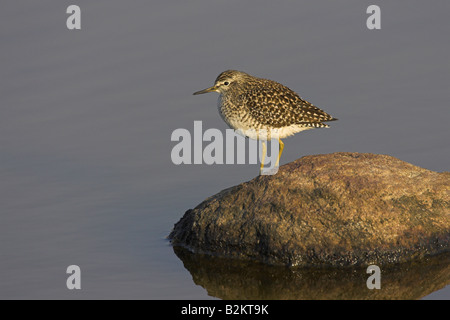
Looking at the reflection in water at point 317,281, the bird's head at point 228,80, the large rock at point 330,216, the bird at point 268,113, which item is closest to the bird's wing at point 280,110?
the bird at point 268,113

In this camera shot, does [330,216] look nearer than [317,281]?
No

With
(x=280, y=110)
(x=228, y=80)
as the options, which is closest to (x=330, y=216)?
(x=280, y=110)

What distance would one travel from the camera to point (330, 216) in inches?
482

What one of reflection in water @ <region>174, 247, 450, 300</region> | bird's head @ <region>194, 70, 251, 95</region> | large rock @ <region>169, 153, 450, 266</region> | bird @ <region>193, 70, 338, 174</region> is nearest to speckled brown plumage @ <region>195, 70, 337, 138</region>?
bird @ <region>193, 70, 338, 174</region>

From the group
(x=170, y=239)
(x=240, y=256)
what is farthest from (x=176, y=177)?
(x=240, y=256)

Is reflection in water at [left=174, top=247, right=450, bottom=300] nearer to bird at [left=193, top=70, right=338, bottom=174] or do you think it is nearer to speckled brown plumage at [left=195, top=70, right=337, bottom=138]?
bird at [left=193, top=70, right=338, bottom=174]

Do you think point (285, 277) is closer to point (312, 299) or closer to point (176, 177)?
point (312, 299)

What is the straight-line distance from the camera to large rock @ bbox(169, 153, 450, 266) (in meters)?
12.0

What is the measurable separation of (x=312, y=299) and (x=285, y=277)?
0.64 meters

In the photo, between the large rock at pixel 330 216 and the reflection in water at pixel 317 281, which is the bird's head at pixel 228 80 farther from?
the reflection in water at pixel 317 281

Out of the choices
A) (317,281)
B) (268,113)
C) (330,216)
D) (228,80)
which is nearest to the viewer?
(317,281)

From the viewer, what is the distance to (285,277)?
11.8 meters

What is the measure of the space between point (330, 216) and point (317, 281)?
1.07 meters

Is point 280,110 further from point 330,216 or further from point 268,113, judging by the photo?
point 330,216
